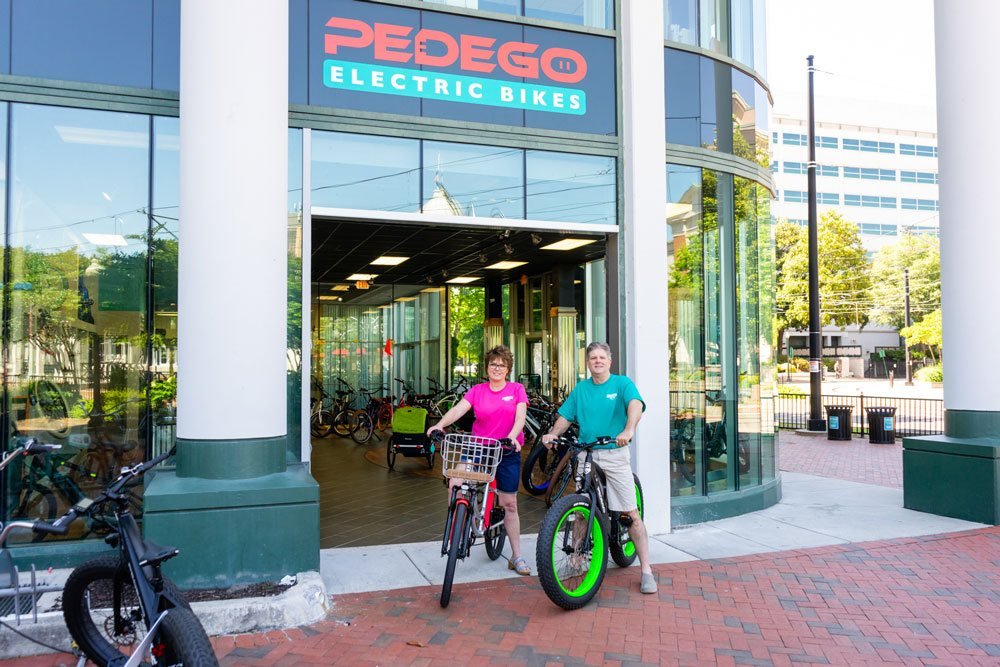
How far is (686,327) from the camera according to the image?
8.47m

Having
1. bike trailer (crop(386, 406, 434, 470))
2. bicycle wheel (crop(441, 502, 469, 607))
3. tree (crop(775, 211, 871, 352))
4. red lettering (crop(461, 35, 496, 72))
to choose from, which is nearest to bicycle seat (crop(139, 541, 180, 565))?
bicycle wheel (crop(441, 502, 469, 607))

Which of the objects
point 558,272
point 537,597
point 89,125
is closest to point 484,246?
point 558,272

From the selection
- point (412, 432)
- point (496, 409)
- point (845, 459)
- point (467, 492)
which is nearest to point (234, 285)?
point (496, 409)

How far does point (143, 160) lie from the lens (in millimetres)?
6586

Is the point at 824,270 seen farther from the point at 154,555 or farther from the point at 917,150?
the point at 154,555

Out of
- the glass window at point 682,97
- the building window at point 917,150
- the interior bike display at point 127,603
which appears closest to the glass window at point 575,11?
the glass window at point 682,97

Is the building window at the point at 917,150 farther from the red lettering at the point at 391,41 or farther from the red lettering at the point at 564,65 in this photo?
the red lettering at the point at 391,41

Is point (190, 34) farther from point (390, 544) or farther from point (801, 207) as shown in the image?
point (801, 207)

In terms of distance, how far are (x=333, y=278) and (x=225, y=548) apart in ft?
44.8

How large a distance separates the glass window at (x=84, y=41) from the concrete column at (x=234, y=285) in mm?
891

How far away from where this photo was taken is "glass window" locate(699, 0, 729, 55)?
8641 millimetres

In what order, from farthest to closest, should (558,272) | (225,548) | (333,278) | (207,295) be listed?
(333,278) → (558,272) → (207,295) → (225,548)

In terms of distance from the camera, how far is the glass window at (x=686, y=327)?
8.23 m

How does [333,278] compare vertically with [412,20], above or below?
below
